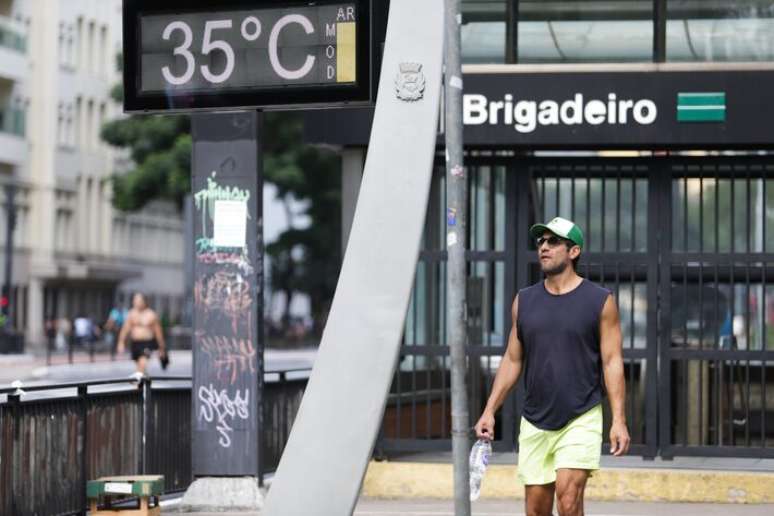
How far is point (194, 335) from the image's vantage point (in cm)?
1283

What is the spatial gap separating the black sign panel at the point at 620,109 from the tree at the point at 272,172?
46.9m

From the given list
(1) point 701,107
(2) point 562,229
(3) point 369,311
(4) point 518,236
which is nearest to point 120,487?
(3) point 369,311

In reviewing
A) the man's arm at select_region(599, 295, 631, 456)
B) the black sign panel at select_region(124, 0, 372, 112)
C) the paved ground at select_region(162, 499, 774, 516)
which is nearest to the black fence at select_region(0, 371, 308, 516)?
the paved ground at select_region(162, 499, 774, 516)

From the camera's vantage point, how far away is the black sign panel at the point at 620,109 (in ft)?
42.9

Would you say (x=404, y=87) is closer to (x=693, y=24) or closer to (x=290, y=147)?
(x=693, y=24)

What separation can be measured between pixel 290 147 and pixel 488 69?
48.8 meters

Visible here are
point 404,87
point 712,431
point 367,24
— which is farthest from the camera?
point 712,431

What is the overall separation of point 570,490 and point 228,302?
4722 millimetres

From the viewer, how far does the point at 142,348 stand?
27.3 meters

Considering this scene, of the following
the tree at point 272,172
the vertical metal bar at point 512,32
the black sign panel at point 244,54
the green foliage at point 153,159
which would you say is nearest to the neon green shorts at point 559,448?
the black sign panel at point 244,54

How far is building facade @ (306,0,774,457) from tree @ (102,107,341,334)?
46.4 meters

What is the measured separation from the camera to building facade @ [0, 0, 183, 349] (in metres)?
71.5

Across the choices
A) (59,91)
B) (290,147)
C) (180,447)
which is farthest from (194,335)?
(59,91)

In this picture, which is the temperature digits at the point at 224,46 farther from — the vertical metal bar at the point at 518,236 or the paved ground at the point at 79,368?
the paved ground at the point at 79,368
